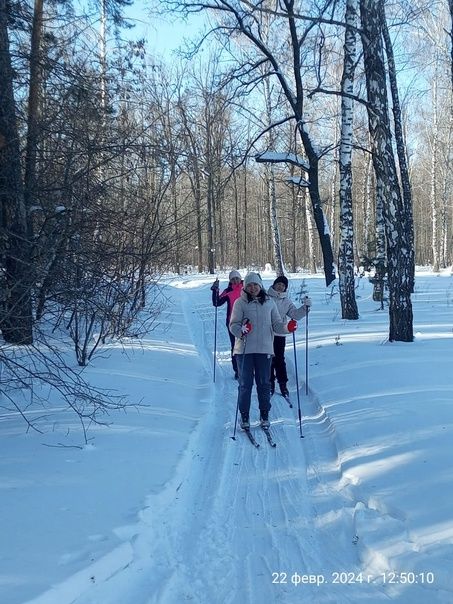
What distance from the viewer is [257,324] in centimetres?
696

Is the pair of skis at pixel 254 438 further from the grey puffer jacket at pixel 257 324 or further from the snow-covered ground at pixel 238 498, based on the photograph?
the grey puffer jacket at pixel 257 324

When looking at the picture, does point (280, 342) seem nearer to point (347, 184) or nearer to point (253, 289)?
point (253, 289)

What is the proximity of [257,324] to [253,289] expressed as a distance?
477mm

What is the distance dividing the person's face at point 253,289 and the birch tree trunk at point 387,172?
375 centimetres

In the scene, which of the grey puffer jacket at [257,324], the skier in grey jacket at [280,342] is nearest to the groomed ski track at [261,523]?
the grey puffer jacket at [257,324]

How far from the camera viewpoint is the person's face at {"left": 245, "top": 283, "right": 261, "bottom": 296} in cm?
705

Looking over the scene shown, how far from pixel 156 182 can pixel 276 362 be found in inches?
182

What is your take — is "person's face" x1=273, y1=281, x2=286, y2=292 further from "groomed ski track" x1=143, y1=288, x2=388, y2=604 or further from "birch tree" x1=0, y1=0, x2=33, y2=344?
"birch tree" x1=0, y1=0, x2=33, y2=344

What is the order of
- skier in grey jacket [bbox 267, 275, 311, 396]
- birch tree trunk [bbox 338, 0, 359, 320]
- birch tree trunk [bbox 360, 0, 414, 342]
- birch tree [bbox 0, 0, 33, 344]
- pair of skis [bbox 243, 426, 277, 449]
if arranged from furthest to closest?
birch tree trunk [bbox 338, 0, 359, 320] → birch tree trunk [bbox 360, 0, 414, 342] → skier in grey jacket [bbox 267, 275, 311, 396] → pair of skis [bbox 243, 426, 277, 449] → birch tree [bbox 0, 0, 33, 344]

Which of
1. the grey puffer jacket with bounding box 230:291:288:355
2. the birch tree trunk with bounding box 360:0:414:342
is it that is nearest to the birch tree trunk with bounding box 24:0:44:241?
the grey puffer jacket with bounding box 230:291:288:355

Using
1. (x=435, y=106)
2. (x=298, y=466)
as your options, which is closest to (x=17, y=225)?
(x=298, y=466)

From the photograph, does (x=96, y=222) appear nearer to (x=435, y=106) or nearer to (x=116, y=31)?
(x=116, y=31)

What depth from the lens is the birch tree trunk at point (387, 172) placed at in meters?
9.52

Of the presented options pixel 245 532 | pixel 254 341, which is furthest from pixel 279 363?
pixel 245 532
